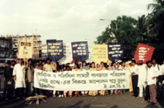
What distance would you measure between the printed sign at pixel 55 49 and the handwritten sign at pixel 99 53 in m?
1.92

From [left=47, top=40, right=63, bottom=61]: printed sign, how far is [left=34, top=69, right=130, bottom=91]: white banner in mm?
2376

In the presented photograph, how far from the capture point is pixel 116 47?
11055mm

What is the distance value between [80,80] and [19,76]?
8.82 ft

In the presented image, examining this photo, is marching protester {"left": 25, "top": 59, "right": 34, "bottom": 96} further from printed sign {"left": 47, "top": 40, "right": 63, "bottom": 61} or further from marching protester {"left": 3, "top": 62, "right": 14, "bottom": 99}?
printed sign {"left": 47, "top": 40, "right": 63, "bottom": 61}

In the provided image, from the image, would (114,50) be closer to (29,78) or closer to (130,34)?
(29,78)

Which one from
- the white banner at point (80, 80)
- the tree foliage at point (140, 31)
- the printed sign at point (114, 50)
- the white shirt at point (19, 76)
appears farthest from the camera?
the tree foliage at point (140, 31)

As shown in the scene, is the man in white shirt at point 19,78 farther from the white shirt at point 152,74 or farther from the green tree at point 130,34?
Answer: the green tree at point 130,34

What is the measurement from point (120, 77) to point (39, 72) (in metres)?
3.79

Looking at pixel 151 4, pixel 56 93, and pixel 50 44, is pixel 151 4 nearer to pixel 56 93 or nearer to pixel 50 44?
pixel 50 44

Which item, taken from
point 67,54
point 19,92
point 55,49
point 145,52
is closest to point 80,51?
point 67,54

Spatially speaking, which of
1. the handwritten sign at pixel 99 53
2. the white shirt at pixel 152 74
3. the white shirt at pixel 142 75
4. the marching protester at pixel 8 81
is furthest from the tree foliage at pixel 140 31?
the marching protester at pixel 8 81

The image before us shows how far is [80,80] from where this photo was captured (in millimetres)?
8477

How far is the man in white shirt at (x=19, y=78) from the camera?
8.12m

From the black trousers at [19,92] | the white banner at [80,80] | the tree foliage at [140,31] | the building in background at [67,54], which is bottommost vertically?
the black trousers at [19,92]
